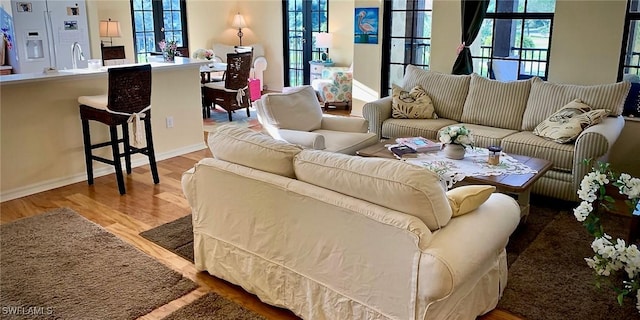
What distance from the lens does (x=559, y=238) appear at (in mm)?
3672

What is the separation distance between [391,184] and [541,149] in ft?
8.79

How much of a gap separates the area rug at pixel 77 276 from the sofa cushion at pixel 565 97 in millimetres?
3438

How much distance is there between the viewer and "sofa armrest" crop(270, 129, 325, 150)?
4180mm

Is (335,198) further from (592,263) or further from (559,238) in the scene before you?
(559,238)

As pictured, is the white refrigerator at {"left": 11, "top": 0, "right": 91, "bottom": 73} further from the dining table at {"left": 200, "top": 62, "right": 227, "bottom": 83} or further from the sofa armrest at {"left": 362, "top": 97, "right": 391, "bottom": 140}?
the sofa armrest at {"left": 362, "top": 97, "right": 391, "bottom": 140}

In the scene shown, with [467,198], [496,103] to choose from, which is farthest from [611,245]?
[496,103]

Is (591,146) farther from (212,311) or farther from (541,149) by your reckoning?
(212,311)

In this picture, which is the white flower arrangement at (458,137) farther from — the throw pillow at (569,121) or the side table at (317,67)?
the side table at (317,67)

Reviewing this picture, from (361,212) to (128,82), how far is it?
283cm

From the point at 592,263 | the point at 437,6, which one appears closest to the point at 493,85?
the point at 437,6

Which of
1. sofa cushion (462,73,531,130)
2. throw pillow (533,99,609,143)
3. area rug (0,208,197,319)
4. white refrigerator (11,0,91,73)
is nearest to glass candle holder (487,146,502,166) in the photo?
throw pillow (533,99,609,143)

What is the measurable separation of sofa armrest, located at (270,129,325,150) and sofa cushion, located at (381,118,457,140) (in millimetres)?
1171

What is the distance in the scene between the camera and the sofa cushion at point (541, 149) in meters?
4.24

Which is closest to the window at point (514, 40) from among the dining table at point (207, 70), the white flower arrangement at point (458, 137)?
the white flower arrangement at point (458, 137)
